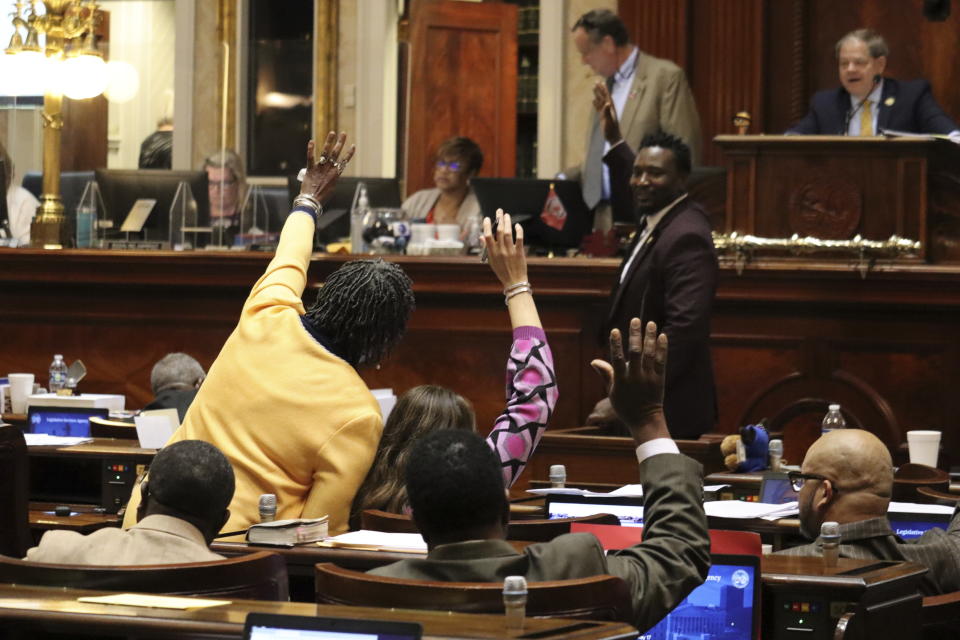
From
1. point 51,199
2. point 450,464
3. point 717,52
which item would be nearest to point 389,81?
point 717,52

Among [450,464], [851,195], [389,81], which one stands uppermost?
[389,81]

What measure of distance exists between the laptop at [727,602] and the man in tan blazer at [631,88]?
5.35m

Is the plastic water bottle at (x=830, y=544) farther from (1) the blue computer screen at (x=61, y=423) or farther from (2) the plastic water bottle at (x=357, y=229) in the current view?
(2) the plastic water bottle at (x=357, y=229)

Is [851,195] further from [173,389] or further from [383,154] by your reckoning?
[383,154]

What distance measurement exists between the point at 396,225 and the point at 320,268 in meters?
0.44

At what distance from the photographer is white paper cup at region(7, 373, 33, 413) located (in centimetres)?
629

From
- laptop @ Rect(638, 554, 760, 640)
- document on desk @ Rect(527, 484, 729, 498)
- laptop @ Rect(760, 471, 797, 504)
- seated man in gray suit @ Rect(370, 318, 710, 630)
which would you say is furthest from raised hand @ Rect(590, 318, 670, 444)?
laptop @ Rect(760, 471, 797, 504)

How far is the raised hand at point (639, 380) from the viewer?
97.1 inches

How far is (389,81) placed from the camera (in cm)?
1198

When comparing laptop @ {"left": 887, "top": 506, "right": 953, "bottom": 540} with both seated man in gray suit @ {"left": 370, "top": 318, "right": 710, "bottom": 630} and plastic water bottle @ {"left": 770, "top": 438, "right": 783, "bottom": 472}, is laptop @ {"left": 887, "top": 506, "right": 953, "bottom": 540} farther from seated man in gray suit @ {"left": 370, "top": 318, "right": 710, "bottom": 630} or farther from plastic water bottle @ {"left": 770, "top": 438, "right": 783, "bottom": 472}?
seated man in gray suit @ {"left": 370, "top": 318, "right": 710, "bottom": 630}

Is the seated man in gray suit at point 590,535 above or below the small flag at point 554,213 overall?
below

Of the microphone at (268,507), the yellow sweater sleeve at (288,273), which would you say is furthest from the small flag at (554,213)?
the microphone at (268,507)

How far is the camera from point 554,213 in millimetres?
7352

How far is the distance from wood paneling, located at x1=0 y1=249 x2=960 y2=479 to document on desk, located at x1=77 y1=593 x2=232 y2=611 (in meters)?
4.38
